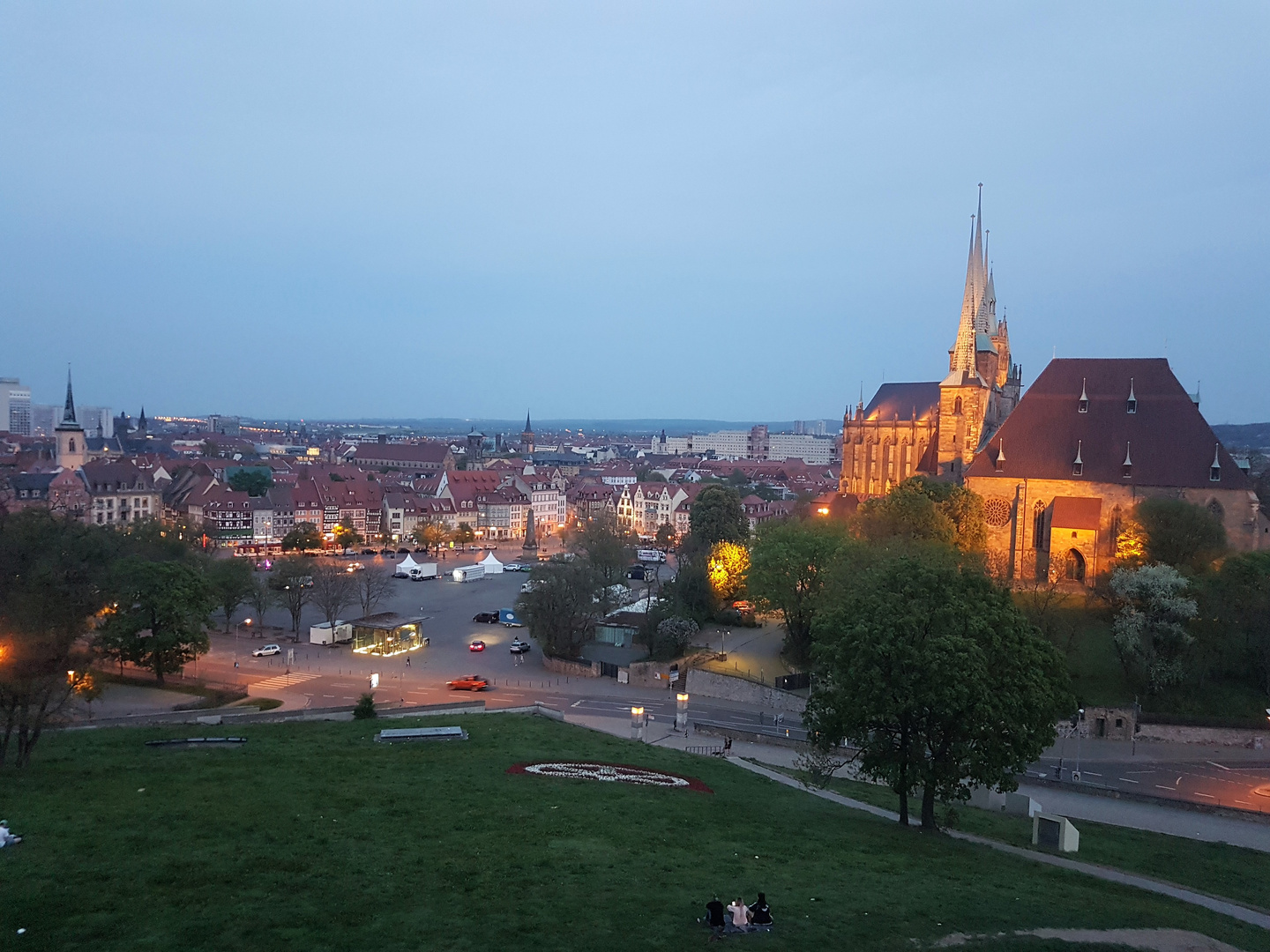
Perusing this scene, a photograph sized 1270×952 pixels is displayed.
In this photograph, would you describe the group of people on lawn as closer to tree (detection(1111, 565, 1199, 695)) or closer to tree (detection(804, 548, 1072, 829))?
tree (detection(804, 548, 1072, 829))

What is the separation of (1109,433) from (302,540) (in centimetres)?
6447

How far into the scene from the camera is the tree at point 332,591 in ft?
168

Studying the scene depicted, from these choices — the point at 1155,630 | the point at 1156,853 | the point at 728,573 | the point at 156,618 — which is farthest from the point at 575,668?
the point at 1156,853

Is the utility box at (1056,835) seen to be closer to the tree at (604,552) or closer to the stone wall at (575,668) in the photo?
the stone wall at (575,668)

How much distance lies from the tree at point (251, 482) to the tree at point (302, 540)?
1013 inches

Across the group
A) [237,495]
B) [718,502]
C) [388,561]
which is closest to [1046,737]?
[718,502]

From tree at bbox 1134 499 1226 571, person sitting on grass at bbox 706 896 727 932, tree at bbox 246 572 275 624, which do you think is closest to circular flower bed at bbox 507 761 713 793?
person sitting on grass at bbox 706 896 727 932

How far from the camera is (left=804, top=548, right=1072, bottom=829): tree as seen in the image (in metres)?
19.5

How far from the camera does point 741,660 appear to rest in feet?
150

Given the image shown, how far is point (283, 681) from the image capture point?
40.1 metres

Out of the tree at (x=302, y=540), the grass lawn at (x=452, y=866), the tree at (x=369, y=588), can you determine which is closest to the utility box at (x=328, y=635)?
the tree at (x=369, y=588)

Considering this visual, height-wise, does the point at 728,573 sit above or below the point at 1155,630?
below

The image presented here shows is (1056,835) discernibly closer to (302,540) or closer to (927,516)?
(927,516)

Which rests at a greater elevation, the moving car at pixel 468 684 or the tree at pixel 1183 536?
the tree at pixel 1183 536
